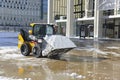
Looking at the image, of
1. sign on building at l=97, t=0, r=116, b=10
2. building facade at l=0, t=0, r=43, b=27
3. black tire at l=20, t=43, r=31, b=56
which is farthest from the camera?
building facade at l=0, t=0, r=43, b=27

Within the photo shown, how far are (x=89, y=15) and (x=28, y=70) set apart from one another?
45389 mm

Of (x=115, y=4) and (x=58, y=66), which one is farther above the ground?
(x=115, y=4)

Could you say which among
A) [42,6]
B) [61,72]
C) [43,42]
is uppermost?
[42,6]

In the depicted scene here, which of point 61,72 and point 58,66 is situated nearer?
point 61,72

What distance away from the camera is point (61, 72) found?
11.5 meters

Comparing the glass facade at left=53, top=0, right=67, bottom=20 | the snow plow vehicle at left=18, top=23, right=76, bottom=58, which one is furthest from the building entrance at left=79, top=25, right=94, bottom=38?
the snow plow vehicle at left=18, top=23, right=76, bottom=58

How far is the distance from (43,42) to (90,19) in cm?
3996

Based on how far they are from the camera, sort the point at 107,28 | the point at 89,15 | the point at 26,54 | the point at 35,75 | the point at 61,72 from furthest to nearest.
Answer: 1. the point at 89,15
2. the point at 107,28
3. the point at 26,54
4. the point at 61,72
5. the point at 35,75

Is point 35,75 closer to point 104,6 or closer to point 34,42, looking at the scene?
point 34,42

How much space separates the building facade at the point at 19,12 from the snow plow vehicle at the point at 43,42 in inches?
4272

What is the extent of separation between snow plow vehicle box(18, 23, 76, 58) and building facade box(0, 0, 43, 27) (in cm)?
10852

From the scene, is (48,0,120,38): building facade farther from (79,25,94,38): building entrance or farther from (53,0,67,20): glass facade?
(53,0,67,20): glass facade

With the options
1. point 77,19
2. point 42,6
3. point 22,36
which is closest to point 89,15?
point 77,19

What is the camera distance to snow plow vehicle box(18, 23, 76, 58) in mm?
15320
